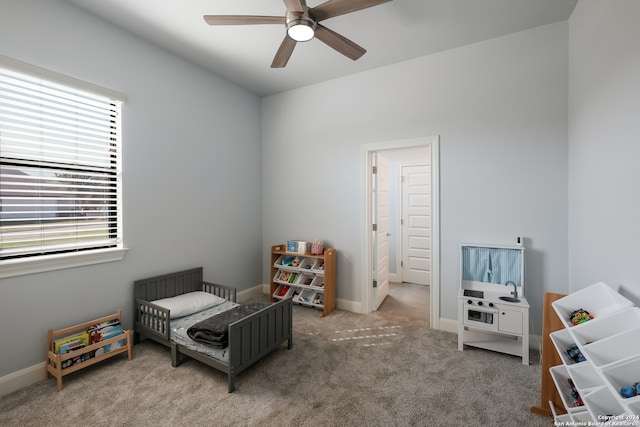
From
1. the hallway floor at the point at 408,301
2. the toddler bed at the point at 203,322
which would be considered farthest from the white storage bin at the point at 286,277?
the hallway floor at the point at 408,301

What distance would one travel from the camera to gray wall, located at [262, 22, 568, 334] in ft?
8.46

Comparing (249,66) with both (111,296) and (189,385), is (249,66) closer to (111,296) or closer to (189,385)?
(111,296)

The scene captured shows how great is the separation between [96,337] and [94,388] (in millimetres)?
411

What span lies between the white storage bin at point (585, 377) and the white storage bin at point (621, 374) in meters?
0.24

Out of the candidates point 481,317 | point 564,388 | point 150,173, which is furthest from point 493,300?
point 150,173

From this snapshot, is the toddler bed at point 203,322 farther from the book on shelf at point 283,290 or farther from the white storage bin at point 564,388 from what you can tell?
the white storage bin at point 564,388

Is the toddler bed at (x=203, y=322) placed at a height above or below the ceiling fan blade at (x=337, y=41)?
below

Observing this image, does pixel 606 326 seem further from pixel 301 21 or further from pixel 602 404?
pixel 301 21

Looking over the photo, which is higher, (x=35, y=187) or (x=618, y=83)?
(x=618, y=83)

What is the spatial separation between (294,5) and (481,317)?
2.86 meters

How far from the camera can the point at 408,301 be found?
13.4 ft

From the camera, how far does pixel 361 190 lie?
3527mm

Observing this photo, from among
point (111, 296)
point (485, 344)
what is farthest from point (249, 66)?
point (485, 344)

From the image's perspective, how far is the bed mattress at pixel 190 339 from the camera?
2139 millimetres
